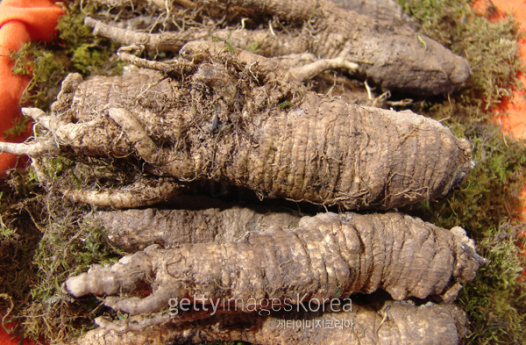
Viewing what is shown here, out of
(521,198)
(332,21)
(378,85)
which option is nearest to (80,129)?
(332,21)

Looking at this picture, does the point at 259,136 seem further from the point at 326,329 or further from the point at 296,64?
the point at 326,329

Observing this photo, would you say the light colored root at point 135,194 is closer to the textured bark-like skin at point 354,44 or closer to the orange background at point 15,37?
the orange background at point 15,37

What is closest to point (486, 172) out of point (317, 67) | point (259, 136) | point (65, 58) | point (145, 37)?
point (317, 67)

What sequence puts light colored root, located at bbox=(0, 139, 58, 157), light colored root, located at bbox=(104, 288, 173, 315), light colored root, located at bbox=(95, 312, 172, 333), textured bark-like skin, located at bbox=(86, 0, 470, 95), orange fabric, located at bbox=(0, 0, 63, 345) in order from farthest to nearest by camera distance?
textured bark-like skin, located at bbox=(86, 0, 470, 95)
orange fabric, located at bbox=(0, 0, 63, 345)
light colored root, located at bbox=(0, 139, 58, 157)
light colored root, located at bbox=(95, 312, 172, 333)
light colored root, located at bbox=(104, 288, 173, 315)

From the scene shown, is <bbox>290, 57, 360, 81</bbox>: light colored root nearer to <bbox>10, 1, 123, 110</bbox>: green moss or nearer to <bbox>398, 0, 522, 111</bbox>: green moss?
<bbox>398, 0, 522, 111</bbox>: green moss

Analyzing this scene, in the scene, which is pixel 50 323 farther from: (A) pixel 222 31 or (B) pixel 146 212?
(A) pixel 222 31

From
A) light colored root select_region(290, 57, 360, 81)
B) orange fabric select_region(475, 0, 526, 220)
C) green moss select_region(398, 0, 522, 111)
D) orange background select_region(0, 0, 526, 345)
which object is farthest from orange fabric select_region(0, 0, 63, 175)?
orange fabric select_region(475, 0, 526, 220)

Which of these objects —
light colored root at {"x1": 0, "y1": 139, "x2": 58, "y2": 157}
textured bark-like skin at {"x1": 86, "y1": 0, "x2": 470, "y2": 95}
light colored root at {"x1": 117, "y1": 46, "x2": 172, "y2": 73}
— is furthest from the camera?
textured bark-like skin at {"x1": 86, "y1": 0, "x2": 470, "y2": 95}
